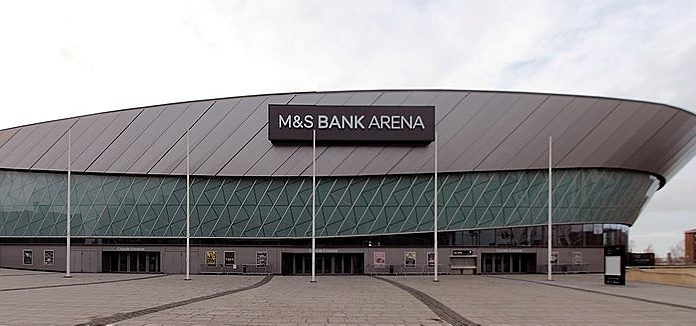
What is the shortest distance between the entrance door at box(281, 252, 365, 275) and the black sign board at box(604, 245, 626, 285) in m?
20.1

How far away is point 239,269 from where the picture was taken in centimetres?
4803

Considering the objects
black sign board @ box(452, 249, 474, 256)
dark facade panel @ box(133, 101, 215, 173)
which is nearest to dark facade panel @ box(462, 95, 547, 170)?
black sign board @ box(452, 249, 474, 256)

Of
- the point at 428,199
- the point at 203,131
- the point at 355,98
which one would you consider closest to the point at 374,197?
the point at 428,199

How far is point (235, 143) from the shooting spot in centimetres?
4872

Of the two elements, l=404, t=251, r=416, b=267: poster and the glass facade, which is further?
the glass facade

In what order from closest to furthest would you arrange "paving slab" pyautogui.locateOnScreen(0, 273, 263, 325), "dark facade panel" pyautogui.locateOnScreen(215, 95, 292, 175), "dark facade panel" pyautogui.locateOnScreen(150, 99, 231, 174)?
"paving slab" pyautogui.locateOnScreen(0, 273, 263, 325) → "dark facade panel" pyautogui.locateOnScreen(215, 95, 292, 175) → "dark facade panel" pyautogui.locateOnScreen(150, 99, 231, 174)

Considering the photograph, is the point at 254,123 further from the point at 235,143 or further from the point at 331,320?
the point at 331,320

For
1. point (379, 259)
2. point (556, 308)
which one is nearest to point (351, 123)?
point (379, 259)

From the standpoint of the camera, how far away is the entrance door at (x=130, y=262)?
49312 mm

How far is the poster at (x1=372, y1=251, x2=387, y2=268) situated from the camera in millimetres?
47625

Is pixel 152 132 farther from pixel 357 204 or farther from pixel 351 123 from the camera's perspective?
pixel 357 204

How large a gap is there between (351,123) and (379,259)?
1097 centimetres

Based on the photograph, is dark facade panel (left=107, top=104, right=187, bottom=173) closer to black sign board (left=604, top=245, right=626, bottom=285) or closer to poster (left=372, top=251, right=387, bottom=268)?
poster (left=372, top=251, right=387, bottom=268)

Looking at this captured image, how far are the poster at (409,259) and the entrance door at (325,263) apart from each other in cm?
342
